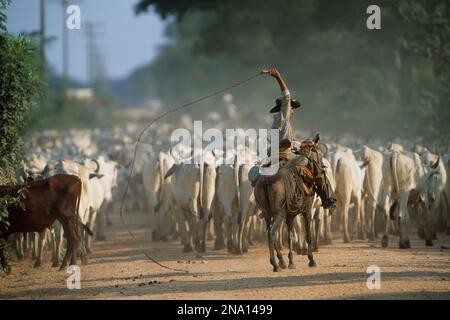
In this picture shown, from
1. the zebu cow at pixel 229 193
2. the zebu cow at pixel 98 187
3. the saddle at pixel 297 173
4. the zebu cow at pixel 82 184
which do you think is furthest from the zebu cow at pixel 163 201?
the saddle at pixel 297 173

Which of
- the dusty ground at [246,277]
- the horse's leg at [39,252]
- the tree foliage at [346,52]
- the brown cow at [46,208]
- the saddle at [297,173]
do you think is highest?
the tree foliage at [346,52]

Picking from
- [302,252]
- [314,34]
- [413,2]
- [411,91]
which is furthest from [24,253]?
[314,34]

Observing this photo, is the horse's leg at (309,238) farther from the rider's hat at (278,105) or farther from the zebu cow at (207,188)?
the zebu cow at (207,188)

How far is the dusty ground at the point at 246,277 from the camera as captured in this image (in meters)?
13.2

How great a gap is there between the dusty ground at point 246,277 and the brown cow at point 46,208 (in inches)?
30.9

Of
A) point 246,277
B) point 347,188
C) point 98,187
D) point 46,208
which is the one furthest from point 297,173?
point 98,187

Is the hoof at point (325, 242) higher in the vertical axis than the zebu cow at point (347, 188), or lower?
lower

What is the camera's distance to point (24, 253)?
64.3ft

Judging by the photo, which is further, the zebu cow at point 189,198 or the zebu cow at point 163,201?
the zebu cow at point 163,201

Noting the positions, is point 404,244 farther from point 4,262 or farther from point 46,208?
point 4,262

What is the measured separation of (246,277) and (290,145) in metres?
2.32

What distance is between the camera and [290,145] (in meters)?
15.5

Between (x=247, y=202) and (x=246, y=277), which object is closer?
(x=246, y=277)
